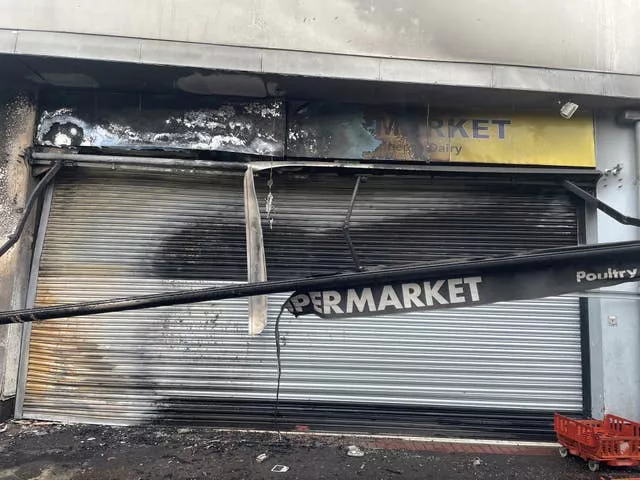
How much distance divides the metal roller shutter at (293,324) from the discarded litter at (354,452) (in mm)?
547

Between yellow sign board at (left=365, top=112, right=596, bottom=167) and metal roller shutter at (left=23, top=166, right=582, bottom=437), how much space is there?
0.39 m

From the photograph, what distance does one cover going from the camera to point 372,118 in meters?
6.17

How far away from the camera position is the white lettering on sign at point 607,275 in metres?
2.74

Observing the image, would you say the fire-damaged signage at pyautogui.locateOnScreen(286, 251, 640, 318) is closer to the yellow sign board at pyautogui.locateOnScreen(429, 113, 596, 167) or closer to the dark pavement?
the dark pavement

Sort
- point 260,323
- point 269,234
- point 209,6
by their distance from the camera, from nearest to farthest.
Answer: point 260,323 < point 209,6 < point 269,234

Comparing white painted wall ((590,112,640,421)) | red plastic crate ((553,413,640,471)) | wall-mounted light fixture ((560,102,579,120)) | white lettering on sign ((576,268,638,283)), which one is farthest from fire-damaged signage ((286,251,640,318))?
wall-mounted light fixture ((560,102,579,120))

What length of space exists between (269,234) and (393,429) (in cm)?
305

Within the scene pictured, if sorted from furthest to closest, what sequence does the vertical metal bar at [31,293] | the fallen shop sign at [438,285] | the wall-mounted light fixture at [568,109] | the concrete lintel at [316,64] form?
1. the vertical metal bar at [31,293]
2. the wall-mounted light fixture at [568,109]
3. the concrete lintel at [316,64]
4. the fallen shop sign at [438,285]

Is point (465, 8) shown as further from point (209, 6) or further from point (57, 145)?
point (57, 145)

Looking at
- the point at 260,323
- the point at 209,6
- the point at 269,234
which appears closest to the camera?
the point at 260,323

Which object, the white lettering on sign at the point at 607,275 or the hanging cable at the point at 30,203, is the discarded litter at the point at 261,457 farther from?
the hanging cable at the point at 30,203

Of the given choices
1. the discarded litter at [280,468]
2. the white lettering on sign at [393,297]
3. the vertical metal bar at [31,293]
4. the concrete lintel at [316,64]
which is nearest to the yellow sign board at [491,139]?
the concrete lintel at [316,64]

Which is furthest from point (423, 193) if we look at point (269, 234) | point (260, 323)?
point (260, 323)

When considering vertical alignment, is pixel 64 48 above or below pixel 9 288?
above
